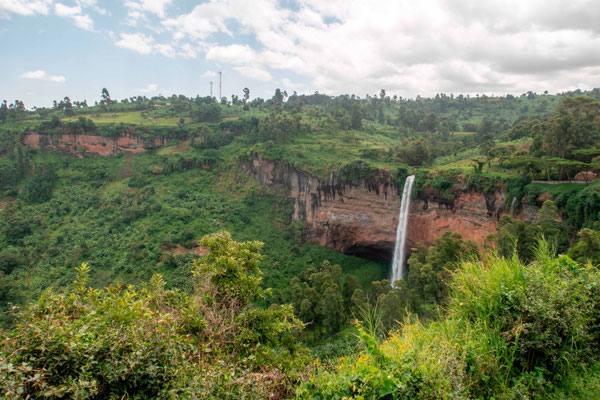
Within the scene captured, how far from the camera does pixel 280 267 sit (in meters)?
27.2

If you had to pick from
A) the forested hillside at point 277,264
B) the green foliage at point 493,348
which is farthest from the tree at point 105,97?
the green foliage at point 493,348

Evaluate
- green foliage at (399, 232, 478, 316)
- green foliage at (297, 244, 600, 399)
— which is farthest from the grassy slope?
green foliage at (297, 244, 600, 399)

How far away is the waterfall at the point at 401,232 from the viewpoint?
2442 cm

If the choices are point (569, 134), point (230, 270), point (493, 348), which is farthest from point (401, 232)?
point (493, 348)

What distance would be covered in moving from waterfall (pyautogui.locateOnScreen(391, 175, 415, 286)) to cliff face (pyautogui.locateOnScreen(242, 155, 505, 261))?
63cm

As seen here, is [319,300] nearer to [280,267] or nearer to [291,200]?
[280,267]

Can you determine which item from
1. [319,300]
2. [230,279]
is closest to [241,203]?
[319,300]

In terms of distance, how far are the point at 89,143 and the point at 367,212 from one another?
129 feet

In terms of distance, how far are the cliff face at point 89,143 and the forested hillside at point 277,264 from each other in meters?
0.18

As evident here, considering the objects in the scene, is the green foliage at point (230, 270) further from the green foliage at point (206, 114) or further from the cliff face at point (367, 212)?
the green foliage at point (206, 114)

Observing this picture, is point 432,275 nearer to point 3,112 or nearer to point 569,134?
point 569,134

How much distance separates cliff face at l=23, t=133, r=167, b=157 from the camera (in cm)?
4103

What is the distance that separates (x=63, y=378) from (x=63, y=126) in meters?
50.1

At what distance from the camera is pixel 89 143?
41.6m
